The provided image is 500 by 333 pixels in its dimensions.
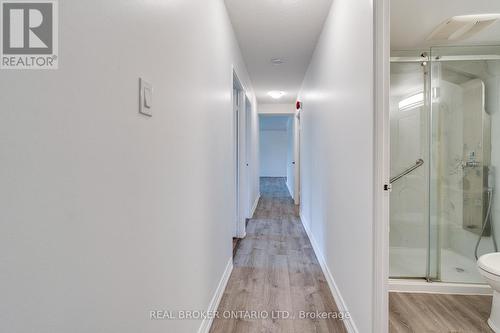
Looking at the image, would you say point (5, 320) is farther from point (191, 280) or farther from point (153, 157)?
point (191, 280)

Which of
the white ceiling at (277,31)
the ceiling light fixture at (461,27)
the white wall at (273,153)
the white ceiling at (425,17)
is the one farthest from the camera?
the white wall at (273,153)

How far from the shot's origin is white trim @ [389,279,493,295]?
2.27 meters

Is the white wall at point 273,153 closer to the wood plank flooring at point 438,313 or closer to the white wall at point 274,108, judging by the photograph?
the white wall at point 274,108

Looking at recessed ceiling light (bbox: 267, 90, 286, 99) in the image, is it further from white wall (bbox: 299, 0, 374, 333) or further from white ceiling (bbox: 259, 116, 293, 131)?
white ceiling (bbox: 259, 116, 293, 131)

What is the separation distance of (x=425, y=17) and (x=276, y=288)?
2.76 m

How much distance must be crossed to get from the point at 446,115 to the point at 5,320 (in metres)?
3.60

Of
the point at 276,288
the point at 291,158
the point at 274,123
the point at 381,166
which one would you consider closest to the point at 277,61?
the point at 381,166

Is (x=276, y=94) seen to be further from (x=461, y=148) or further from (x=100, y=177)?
(x=100, y=177)

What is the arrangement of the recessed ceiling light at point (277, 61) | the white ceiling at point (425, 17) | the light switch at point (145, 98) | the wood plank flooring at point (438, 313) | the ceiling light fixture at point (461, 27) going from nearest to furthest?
the light switch at point (145, 98) → the wood plank flooring at point (438, 313) → the white ceiling at point (425, 17) → the ceiling light fixture at point (461, 27) → the recessed ceiling light at point (277, 61)

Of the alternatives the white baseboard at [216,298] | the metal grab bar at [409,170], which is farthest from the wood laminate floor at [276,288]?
the metal grab bar at [409,170]

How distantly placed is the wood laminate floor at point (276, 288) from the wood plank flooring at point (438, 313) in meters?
0.49

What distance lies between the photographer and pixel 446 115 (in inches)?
111

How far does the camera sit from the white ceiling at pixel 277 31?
2443mm
